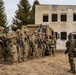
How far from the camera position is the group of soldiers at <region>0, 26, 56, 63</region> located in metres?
17.9

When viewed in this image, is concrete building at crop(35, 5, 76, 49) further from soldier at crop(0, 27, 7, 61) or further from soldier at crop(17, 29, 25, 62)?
soldier at crop(0, 27, 7, 61)

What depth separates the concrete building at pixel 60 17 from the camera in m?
48.8

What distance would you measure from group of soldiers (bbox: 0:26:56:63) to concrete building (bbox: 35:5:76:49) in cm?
2532

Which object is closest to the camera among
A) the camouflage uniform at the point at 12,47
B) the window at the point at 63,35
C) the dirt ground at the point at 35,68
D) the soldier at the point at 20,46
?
the dirt ground at the point at 35,68

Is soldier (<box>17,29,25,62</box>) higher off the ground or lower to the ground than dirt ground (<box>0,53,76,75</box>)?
higher

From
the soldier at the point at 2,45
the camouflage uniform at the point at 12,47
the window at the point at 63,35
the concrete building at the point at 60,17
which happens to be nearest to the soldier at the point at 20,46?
the camouflage uniform at the point at 12,47

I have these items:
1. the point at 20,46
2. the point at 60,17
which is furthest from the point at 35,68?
the point at 60,17

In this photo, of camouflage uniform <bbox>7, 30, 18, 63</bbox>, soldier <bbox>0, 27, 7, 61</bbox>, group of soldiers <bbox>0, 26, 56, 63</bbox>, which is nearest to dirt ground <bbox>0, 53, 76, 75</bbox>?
camouflage uniform <bbox>7, 30, 18, 63</bbox>

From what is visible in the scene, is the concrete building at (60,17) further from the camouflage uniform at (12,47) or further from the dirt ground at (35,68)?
the camouflage uniform at (12,47)

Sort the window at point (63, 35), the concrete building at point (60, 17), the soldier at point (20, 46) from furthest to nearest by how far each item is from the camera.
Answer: the window at point (63, 35) < the concrete building at point (60, 17) < the soldier at point (20, 46)

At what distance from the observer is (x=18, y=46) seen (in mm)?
19172

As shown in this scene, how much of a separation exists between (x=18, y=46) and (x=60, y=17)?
100ft

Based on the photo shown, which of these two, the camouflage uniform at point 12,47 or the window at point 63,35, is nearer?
the camouflage uniform at point 12,47

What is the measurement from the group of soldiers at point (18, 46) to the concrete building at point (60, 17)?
25322mm
